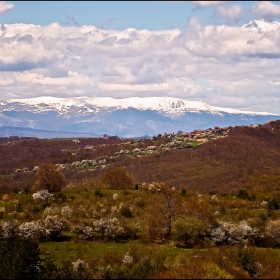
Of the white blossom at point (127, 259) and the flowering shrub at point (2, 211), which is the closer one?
the white blossom at point (127, 259)

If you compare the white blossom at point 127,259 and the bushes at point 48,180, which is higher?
the bushes at point 48,180

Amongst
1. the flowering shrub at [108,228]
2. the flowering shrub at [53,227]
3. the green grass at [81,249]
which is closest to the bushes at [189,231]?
the green grass at [81,249]

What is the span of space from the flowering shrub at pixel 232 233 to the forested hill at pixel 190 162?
138ft

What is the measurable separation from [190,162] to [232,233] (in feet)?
286

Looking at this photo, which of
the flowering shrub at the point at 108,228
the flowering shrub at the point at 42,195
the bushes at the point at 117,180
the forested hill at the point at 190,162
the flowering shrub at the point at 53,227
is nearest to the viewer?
the flowering shrub at the point at 53,227

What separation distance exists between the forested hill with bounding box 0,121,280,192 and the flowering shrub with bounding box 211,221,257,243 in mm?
42072

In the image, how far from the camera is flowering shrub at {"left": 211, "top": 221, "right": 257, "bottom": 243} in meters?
32.2

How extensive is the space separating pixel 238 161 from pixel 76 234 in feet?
312

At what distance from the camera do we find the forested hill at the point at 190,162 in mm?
97438

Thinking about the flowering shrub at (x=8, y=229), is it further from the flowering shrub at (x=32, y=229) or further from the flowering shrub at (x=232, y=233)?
the flowering shrub at (x=232, y=233)

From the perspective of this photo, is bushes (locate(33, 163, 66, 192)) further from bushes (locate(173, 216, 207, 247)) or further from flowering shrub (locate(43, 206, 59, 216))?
bushes (locate(173, 216, 207, 247))

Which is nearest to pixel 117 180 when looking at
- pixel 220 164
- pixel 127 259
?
pixel 127 259

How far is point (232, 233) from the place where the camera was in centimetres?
3222

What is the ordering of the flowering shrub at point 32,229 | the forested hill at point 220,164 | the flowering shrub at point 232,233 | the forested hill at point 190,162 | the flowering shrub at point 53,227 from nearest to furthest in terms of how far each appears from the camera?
the flowering shrub at point 32,229 < the flowering shrub at point 232,233 < the flowering shrub at point 53,227 < the forested hill at point 220,164 < the forested hill at point 190,162
